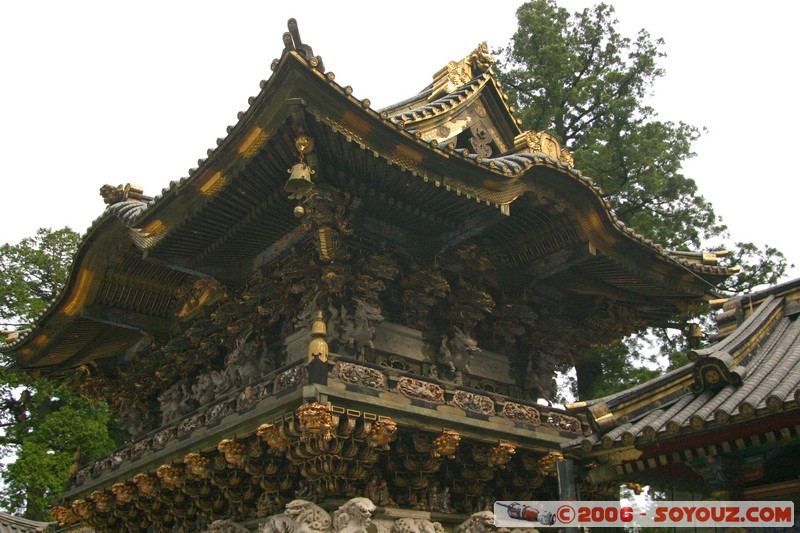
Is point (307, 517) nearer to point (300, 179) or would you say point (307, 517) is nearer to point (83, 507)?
point (300, 179)

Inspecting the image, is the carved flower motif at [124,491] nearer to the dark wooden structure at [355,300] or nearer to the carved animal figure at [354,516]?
the dark wooden structure at [355,300]

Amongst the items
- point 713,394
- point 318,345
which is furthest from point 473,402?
point 713,394

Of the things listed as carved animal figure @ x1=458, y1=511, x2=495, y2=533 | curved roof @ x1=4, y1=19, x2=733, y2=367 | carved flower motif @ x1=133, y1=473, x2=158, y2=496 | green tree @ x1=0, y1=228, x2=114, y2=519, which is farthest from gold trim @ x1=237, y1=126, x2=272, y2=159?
green tree @ x1=0, y1=228, x2=114, y2=519

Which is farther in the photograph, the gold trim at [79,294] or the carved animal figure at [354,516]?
the gold trim at [79,294]

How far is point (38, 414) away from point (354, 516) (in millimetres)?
17221

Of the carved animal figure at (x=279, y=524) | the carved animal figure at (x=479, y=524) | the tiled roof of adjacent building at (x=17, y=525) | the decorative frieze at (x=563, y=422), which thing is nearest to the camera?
the carved animal figure at (x=279, y=524)

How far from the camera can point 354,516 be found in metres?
9.20

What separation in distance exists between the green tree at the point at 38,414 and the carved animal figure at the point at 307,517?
1212 centimetres

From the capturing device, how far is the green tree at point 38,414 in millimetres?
20688

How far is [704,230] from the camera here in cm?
1867

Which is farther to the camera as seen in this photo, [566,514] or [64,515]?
[64,515]

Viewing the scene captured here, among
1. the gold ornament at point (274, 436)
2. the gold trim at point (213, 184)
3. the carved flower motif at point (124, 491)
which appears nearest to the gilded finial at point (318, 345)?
the gold ornament at point (274, 436)

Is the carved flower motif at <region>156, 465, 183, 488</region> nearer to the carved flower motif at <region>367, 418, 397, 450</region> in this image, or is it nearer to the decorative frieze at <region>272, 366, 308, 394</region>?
the decorative frieze at <region>272, 366, 308, 394</region>

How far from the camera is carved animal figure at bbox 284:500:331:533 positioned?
30.3 ft
